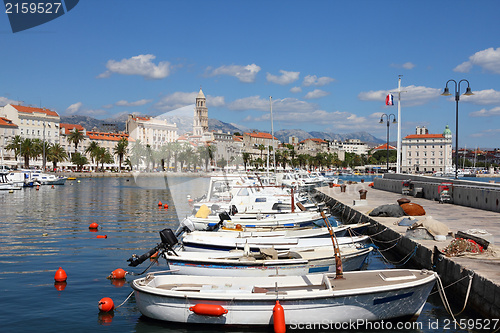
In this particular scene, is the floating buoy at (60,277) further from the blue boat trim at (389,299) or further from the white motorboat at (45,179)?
the white motorboat at (45,179)

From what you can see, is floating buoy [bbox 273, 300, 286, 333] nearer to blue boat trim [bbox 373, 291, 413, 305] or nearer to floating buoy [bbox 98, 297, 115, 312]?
blue boat trim [bbox 373, 291, 413, 305]

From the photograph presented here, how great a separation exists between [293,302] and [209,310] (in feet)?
6.66

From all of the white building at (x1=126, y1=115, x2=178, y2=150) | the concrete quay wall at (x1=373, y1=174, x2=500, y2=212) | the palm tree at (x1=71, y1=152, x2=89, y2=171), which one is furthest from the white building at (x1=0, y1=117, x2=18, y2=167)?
the concrete quay wall at (x1=373, y1=174, x2=500, y2=212)

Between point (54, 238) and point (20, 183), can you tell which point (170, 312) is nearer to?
point (54, 238)

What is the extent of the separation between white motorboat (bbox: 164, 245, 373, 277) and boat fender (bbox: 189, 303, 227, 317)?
2.79 metres

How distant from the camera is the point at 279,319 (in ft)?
34.3

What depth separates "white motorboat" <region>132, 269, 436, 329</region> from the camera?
419 inches

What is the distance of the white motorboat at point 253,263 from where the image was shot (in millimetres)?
13453

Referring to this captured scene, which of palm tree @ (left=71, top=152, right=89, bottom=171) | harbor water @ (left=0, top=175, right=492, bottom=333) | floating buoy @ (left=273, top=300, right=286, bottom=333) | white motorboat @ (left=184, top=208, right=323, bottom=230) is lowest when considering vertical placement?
harbor water @ (left=0, top=175, right=492, bottom=333)

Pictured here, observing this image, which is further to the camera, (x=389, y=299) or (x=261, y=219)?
(x=261, y=219)

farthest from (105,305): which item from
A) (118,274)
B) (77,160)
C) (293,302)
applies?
(77,160)

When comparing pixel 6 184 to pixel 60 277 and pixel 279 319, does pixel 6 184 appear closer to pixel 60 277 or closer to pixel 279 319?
pixel 60 277

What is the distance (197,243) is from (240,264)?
12.5ft

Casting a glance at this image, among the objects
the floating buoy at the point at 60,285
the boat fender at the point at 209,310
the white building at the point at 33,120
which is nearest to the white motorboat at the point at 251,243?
the floating buoy at the point at 60,285
